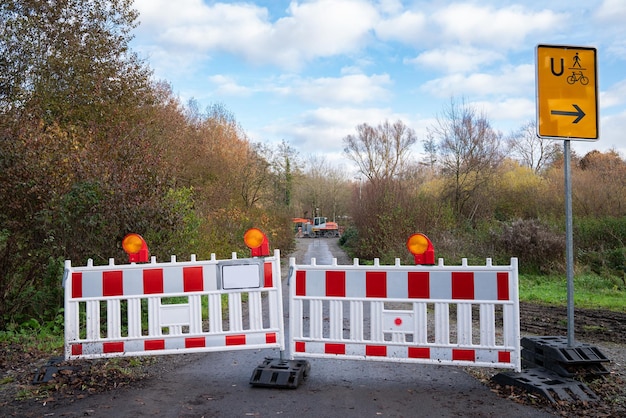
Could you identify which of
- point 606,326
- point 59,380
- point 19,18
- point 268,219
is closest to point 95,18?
point 19,18

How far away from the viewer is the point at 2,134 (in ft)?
28.6

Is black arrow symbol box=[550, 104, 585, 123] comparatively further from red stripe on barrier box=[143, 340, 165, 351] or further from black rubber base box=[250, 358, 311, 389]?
red stripe on barrier box=[143, 340, 165, 351]

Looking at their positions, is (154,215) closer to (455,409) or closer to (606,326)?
(455,409)

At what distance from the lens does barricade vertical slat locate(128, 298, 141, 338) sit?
5762mm

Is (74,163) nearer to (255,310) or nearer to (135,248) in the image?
(135,248)

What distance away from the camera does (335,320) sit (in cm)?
574

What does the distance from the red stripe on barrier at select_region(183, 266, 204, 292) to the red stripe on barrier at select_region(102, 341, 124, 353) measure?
2.91 ft

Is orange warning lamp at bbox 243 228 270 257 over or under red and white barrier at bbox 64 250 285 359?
over

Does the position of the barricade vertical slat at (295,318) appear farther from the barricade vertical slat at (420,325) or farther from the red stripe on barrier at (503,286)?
the red stripe on barrier at (503,286)

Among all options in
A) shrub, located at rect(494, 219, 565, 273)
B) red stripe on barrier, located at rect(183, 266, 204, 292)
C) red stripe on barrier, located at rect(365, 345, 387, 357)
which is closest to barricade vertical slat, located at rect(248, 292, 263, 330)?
red stripe on barrier, located at rect(183, 266, 204, 292)

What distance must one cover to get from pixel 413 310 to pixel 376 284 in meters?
0.47

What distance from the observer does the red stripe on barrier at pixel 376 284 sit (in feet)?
18.4

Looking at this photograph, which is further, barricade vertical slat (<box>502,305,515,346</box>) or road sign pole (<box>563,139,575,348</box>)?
road sign pole (<box>563,139,575,348</box>)

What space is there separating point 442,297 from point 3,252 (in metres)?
6.96
